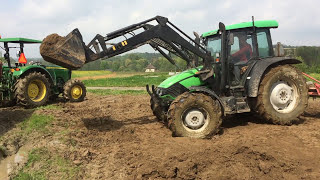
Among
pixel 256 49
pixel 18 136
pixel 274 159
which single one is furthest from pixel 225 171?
pixel 18 136

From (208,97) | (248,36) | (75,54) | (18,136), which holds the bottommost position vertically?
(18,136)

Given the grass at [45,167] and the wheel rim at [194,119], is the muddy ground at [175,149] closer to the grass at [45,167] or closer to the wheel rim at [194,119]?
the grass at [45,167]

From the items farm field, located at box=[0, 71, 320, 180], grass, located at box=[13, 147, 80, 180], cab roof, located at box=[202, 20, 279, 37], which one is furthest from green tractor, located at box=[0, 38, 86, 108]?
cab roof, located at box=[202, 20, 279, 37]

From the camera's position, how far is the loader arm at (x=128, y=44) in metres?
4.83

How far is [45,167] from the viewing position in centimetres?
396

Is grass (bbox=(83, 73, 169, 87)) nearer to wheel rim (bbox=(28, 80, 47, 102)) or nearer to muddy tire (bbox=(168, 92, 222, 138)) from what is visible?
wheel rim (bbox=(28, 80, 47, 102))

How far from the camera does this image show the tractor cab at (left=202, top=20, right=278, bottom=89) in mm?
6188

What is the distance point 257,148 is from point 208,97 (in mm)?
1469

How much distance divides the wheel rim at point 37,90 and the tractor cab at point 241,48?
6.42 metres

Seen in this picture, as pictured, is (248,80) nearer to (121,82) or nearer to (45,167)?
(45,167)

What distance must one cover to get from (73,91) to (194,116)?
22.8 ft

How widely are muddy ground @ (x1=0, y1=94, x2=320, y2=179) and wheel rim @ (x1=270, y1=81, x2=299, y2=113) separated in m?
0.54

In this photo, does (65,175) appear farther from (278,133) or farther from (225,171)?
(278,133)

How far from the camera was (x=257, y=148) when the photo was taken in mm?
4512
